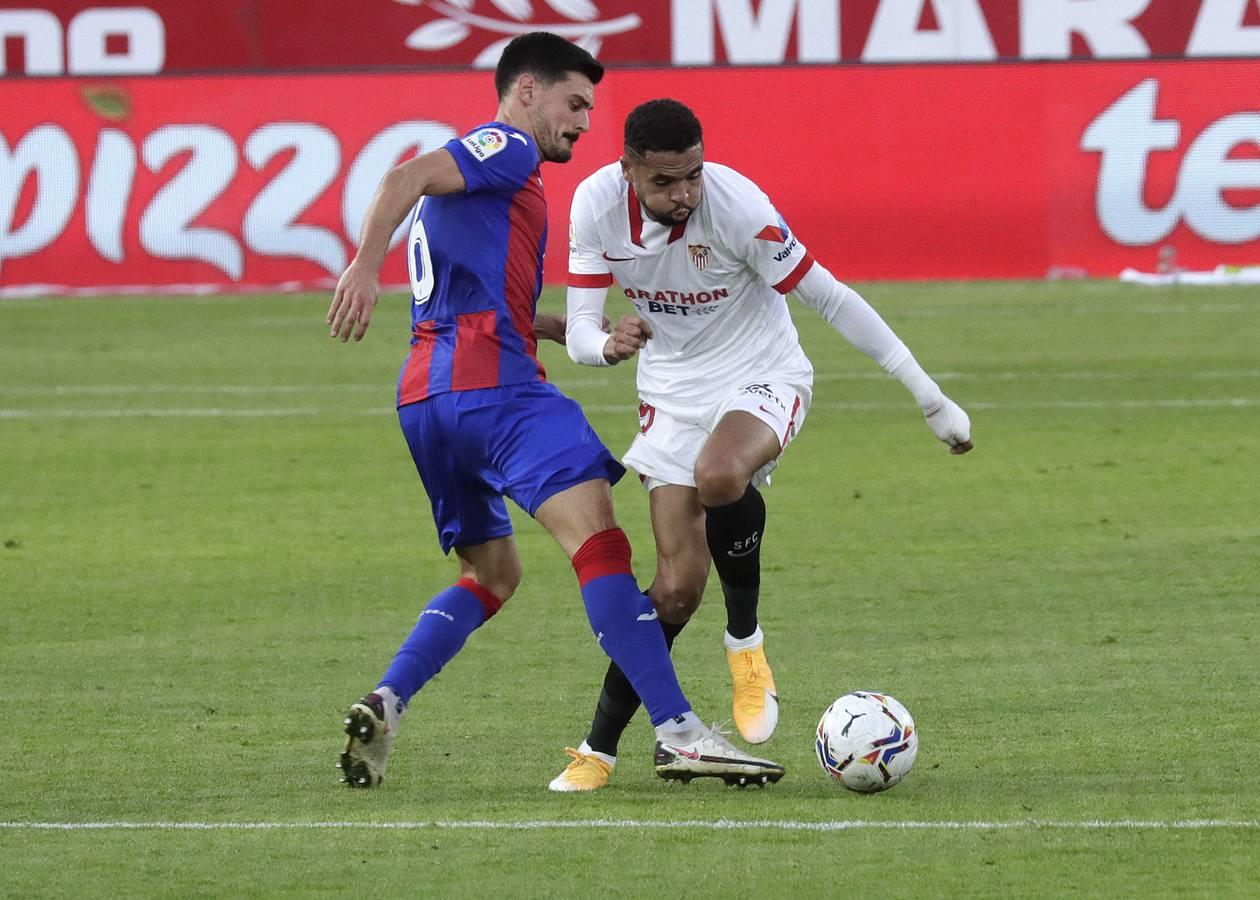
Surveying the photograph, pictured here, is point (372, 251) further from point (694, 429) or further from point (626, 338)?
point (694, 429)

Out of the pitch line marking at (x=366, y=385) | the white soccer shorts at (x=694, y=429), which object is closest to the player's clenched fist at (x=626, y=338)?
the white soccer shorts at (x=694, y=429)

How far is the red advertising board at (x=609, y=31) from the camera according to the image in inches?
1003

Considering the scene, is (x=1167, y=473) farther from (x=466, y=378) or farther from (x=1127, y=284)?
(x=1127, y=284)

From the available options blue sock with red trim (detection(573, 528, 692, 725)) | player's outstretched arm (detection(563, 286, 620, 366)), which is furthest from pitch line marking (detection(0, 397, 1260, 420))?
blue sock with red trim (detection(573, 528, 692, 725))

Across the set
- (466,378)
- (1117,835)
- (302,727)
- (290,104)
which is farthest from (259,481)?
(290,104)

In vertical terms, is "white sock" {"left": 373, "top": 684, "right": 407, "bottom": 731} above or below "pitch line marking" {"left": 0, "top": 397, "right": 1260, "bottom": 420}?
below

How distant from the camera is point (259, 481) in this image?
42.4 feet

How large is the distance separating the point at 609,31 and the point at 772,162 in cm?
324

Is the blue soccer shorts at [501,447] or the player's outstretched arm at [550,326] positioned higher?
the player's outstretched arm at [550,326]

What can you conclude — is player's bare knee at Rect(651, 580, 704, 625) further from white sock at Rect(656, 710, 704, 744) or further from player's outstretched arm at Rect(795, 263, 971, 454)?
player's outstretched arm at Rect(795, 263, 971, 454)

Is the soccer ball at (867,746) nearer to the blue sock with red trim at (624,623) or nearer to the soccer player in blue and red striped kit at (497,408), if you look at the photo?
the soccer player in blue and red striped kit at (497,408)

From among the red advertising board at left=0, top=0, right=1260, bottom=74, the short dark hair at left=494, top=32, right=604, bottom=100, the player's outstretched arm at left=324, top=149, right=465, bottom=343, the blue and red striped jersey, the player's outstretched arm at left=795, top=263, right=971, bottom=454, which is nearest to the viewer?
the player's outstretched arm at left=324, top=149, right=465, bottom=343

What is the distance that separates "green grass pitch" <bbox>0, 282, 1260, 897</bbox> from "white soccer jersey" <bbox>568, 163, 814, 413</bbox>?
1.06m

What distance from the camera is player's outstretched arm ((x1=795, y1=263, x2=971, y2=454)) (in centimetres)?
652
